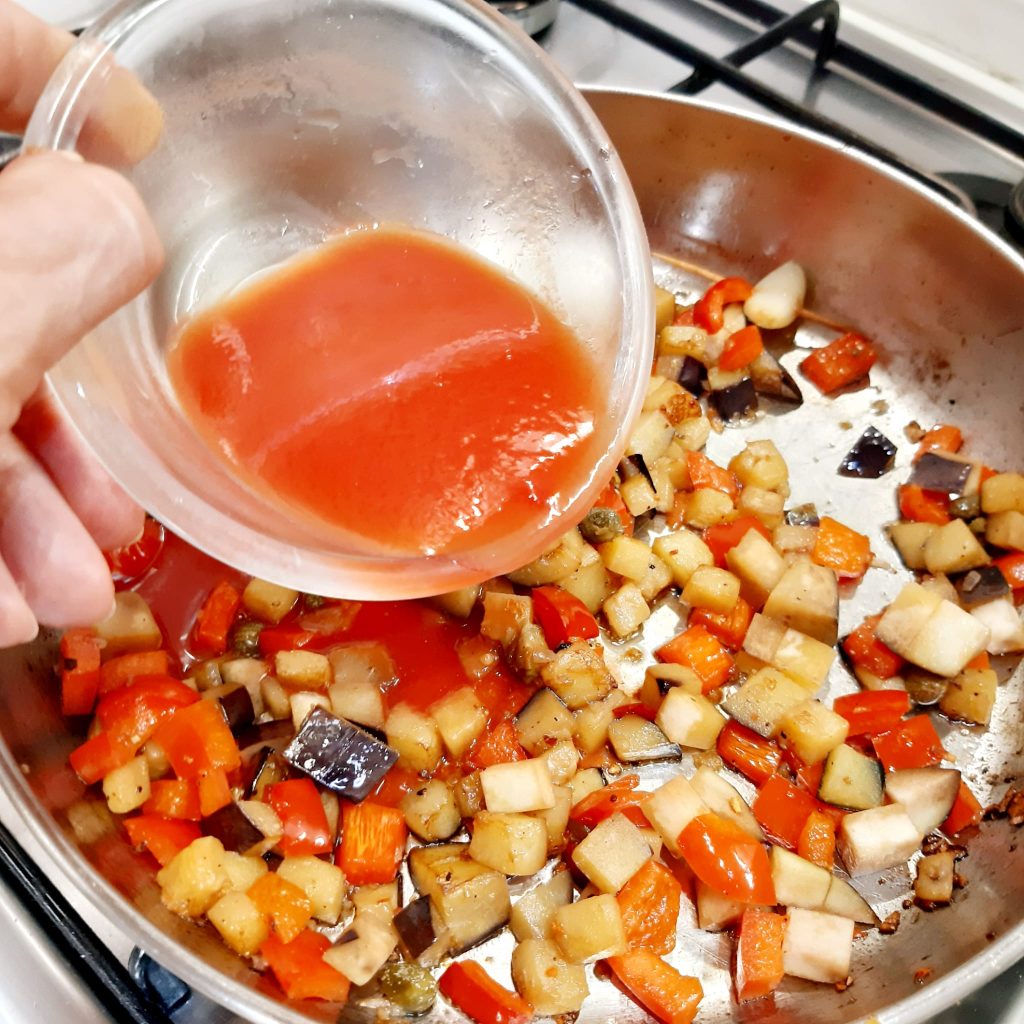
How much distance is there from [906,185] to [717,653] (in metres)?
1.12

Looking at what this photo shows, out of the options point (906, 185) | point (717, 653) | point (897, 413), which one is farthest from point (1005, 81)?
point (717, 653)

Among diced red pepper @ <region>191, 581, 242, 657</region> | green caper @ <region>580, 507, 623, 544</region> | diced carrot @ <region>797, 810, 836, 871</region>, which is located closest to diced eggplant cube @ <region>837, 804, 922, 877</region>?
diced carrot @ <region>797, 810, 836, 871</region>

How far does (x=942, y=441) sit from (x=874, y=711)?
69 centimetres

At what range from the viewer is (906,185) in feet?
7.02

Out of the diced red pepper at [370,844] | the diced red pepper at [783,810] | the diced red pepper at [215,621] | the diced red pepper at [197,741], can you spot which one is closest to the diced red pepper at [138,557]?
the diced red pepper at [215,621]

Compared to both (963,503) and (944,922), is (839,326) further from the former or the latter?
(944,922)

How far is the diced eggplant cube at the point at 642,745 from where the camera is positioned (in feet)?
5.79

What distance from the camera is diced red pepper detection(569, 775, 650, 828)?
1.67m

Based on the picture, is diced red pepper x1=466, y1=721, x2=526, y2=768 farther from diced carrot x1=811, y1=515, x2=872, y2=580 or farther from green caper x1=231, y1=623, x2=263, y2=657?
diced carrot x1=811, y1=515, x2=872, y2=580

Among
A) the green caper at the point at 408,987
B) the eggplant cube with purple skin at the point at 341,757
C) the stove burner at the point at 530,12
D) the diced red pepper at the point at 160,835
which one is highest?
the stove burner at the point at 530,12

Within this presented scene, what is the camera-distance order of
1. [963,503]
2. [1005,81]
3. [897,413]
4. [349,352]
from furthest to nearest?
[1005,81], [897,413], [963,503], [349,352]

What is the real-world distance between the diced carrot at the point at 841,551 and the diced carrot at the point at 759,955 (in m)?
0.74

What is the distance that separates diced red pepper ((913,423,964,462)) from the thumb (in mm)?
1732

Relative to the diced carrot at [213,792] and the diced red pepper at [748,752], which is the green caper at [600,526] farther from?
the diced carrot at [213,792]
